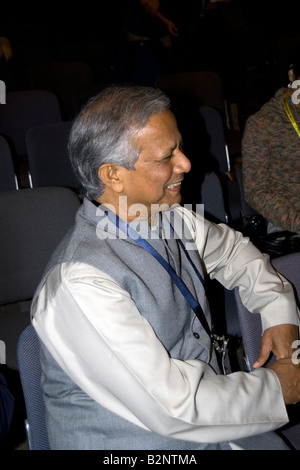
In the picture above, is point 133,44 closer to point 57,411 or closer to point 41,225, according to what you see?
point 41,225

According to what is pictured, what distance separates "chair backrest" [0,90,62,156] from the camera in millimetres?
3383

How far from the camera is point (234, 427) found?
3.39 feet

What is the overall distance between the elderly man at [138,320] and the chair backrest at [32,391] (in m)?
0.06


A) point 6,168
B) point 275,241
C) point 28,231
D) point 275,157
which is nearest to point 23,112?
point 6,168

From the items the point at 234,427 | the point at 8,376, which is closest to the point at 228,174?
the point at 8,376

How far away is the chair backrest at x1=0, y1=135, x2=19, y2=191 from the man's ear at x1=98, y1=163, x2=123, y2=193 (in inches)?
66.6

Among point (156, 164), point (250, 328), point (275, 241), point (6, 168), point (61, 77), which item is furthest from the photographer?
point (61, 77)

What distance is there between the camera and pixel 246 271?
1431 mm

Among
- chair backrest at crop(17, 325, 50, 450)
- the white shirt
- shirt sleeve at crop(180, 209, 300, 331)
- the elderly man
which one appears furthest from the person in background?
chair backrest at crop(17, 325, 50, 450)

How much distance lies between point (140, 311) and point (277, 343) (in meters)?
0.43

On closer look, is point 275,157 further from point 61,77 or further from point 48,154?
point 61,77

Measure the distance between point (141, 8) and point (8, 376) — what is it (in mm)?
3901

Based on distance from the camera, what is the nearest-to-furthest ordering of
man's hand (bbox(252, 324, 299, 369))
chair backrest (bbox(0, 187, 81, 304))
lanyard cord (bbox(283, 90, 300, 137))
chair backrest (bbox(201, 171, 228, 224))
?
man's hand (bbox(252, 324, 299, 369))
chair backrest (bbox(0, 187, 81, 304))
lanyard cord (bbox(283, 90, 300, 137))
chair backrest (bbox(201, 171, 228, 224))

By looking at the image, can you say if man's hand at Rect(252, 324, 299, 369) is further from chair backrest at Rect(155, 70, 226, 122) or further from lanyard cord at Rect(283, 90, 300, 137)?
chair backrest at Rect(155, 70, 226, 122)
